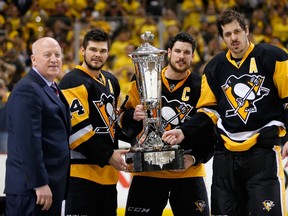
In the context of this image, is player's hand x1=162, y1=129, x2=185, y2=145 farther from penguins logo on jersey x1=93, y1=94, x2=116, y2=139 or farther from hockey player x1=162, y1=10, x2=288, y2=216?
penguins logo on jersey x1=93, y1=94, x2=116, y2=139

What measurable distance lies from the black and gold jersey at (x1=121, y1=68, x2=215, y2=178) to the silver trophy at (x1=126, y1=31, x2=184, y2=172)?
311mm

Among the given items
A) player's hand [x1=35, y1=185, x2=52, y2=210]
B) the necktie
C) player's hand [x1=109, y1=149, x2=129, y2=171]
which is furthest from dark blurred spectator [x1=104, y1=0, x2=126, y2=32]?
player's hand [x1=35, y1=185, x2=52, y2=210]

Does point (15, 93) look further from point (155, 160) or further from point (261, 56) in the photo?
point (261, 56)

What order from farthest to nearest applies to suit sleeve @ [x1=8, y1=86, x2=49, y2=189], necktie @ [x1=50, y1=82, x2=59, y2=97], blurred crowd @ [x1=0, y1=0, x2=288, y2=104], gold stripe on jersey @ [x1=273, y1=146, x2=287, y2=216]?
blurred crowd @ [x1=0, y1=0, x2=288, y2=104] → gold stripe on jersey @ [x1=273, y1=146, x2=287, y2=216] → necktie @ [x1=50, y1=82, x2=59, y2=97] → suit sleeve @ [x1=8, y1=86, x2=49, y2=189]

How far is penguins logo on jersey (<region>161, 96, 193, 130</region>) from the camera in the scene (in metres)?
5.43

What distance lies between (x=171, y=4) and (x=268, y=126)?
929 cm

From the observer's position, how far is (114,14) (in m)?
12.3

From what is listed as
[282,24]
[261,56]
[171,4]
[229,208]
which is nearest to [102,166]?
[229,208]

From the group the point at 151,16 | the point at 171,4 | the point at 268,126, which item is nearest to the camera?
the point at 268,126

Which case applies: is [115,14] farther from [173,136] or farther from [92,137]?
[173,136]

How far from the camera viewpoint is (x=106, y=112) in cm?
541

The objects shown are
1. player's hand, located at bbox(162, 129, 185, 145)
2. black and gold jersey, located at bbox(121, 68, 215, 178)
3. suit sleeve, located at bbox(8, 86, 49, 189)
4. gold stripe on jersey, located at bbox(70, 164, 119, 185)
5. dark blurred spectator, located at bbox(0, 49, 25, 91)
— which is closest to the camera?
suit sleeve, located at bbox(8, 86, 49, 189)

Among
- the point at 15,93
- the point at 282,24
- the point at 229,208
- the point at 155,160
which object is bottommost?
the point at 229,208

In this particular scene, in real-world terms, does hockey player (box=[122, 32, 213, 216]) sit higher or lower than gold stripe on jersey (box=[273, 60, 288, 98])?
lower
